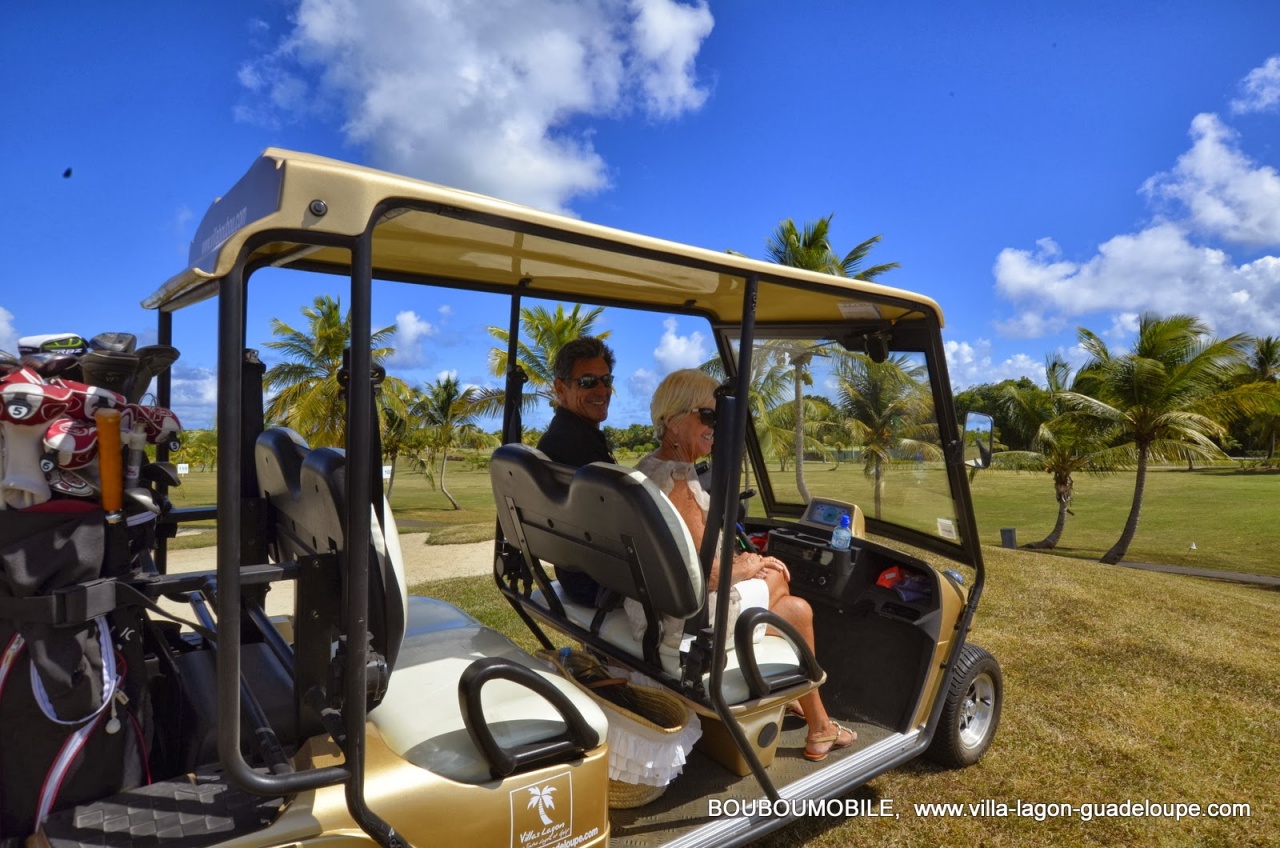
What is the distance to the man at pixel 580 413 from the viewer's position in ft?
10.3

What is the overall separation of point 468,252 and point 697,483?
1172 millimetres

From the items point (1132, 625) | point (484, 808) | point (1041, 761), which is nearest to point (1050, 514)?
point (1132, 625)

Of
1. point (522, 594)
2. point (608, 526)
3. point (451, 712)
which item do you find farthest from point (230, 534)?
point (522, 594)

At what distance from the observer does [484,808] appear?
6.46 feet

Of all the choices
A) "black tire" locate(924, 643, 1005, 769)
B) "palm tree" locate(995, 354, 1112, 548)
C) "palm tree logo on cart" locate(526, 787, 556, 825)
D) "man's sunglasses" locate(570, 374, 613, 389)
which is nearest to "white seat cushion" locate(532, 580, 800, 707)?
"palm tree logo on cart" locate(526, 787, 556, 825)

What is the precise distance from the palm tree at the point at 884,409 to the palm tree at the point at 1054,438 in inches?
768

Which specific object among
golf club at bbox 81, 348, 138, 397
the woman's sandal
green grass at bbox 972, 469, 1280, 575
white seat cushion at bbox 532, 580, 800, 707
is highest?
golf club at bbox 81, 348, 138, 397

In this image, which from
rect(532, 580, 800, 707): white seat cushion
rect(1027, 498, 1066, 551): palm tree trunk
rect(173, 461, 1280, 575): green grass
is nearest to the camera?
rect(532, 580, 800, 707): white seat cushion

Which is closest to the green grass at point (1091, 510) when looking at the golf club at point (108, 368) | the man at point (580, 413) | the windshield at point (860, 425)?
the windshield at point (860, 425)

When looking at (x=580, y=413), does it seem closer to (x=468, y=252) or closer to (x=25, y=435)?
(x=468, y=252)

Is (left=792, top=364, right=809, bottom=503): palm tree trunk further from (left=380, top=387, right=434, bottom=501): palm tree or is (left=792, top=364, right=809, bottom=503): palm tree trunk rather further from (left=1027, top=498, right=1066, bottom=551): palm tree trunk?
(left=1027, top=498, right=1066, bottom=551): palm tree trunk

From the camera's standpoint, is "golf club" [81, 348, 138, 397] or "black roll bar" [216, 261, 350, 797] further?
"golf club" [81, 348, 138, 397]

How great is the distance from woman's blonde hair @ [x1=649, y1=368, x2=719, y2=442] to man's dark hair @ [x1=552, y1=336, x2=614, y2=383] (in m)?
0.43

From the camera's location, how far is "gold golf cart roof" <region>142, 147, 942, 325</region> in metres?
1.59
